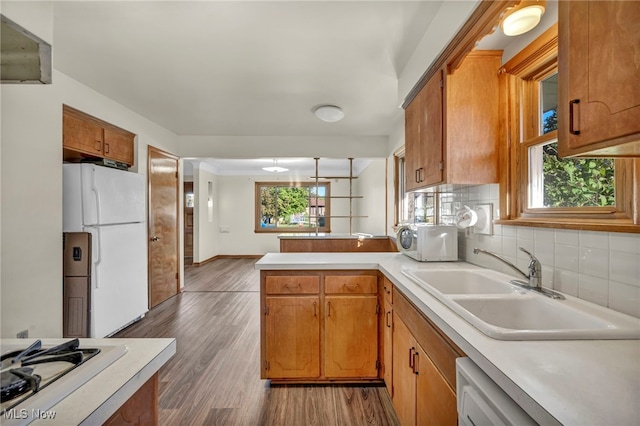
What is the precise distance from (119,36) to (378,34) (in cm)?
177

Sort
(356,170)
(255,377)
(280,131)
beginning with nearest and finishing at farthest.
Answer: (255,377)
(280,131)
(356,170)

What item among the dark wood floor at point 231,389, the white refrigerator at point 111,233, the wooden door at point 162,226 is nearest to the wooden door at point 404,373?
the dark wood floor at point 231,389

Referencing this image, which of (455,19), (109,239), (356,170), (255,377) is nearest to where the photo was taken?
(455,19)

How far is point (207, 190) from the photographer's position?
6695 millimetres

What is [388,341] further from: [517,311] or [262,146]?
[262,146]

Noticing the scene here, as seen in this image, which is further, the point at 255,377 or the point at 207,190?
the point at 207,190

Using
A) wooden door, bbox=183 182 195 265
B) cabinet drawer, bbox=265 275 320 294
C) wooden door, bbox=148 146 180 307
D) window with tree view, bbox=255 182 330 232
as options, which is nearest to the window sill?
cabinet drawer, bbox=265 275 320 294

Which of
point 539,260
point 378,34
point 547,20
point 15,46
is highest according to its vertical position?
point 378,34

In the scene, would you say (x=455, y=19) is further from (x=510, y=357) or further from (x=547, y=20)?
(x=510, y=357)

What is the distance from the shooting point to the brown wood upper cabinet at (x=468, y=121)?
5.26 ft

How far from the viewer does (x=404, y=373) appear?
1.47 metres

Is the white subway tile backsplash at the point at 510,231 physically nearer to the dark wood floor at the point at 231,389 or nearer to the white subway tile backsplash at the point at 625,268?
the white subway tile backsplash at the point at 625,268

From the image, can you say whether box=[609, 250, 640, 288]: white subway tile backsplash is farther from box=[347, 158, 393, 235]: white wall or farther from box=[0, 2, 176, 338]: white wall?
box=[347, 158, 393, 235]: white wall

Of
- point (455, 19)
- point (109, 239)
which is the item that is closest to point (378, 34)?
point (455, 19)
